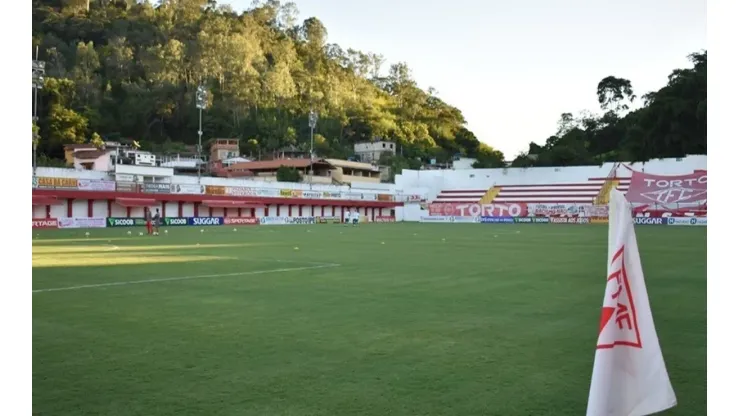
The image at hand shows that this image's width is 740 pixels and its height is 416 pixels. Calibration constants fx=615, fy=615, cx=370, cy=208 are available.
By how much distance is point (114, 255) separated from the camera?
50.3 ft

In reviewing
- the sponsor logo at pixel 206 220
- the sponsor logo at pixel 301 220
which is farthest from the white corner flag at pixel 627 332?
the sponsor logo at pixel 301 220

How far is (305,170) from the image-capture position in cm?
6269

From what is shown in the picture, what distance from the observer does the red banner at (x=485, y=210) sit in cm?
4956

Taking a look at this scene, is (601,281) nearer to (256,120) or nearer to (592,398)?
(592,398)

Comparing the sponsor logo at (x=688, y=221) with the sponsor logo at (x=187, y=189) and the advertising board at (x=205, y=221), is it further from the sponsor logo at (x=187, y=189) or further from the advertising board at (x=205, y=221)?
the sponsor logo at (x=187, y=189)

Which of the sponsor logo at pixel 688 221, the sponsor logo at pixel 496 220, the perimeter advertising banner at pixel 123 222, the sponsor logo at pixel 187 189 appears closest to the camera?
the perimeter advertising banner at pixel 123 222

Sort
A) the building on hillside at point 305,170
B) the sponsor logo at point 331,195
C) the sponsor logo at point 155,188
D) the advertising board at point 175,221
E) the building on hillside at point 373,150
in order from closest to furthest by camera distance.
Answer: the advertising board at point 175,221 → the sponsor logo at point 155,188 → the sponsor logo at point 331,195 → the building on hillside at point 305,170 → the building on hillside at point 373,150

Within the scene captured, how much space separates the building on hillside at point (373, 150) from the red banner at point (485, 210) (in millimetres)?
29895

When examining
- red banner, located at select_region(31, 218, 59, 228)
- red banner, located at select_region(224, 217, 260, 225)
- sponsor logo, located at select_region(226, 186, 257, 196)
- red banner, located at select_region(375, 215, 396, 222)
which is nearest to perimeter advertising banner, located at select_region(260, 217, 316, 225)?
red banner, located at select_region(224, 217, 260, 225)

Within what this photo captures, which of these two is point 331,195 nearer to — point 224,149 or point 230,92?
point 224,149

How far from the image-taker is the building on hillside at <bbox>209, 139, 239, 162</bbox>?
233 feet

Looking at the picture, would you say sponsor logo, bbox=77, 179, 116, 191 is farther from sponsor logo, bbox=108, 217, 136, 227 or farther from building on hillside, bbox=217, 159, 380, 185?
building on hillside, bbox=217, 159, 380, 185

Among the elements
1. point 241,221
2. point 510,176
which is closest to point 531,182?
point 510,176
